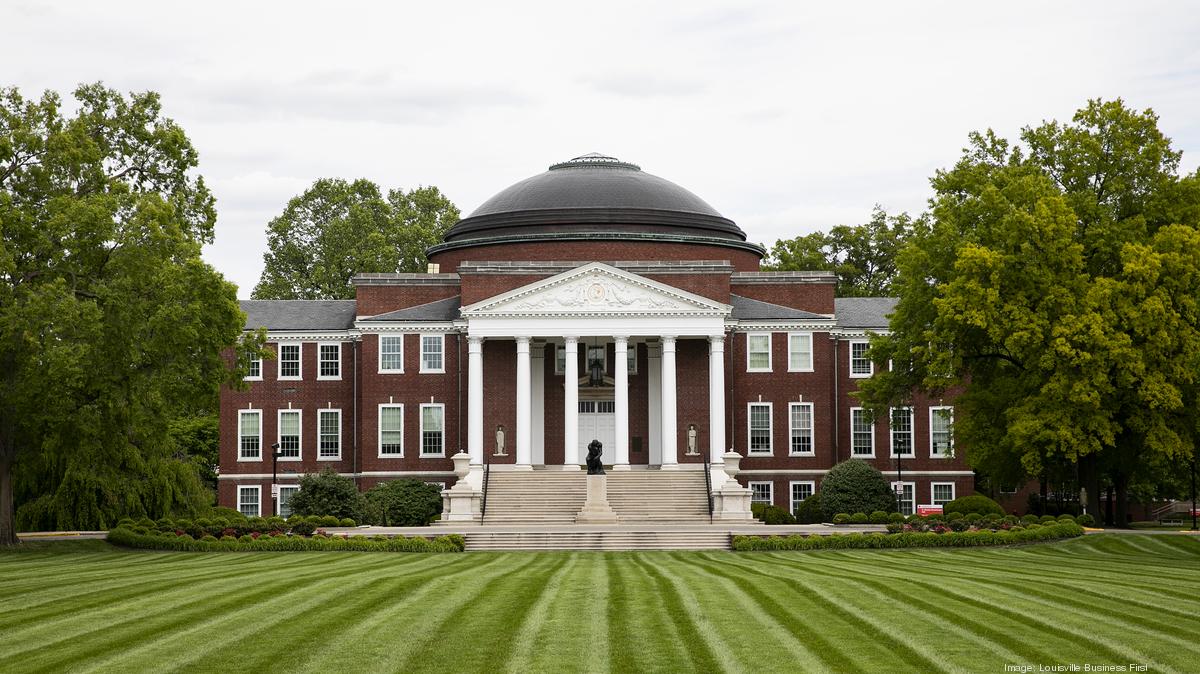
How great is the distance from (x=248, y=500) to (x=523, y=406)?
13.8m

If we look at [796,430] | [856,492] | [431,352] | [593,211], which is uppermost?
[593,211]

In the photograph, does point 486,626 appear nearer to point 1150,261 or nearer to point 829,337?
point 1150,261

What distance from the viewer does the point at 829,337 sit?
6150 centimetres

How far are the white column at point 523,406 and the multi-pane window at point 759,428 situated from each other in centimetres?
1014

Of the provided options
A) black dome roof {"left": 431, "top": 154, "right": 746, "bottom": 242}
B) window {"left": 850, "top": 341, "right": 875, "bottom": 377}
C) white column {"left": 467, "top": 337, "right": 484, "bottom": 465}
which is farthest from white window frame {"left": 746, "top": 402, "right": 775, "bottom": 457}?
white column {"left": 467, "top": 337, "right": 484, "bottom": 465}

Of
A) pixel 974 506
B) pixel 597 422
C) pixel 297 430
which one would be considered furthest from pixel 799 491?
pixel 297 430

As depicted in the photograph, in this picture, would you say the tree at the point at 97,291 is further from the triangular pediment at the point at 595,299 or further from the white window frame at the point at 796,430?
the white window frame at the point at 796,430

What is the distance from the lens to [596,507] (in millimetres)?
50312

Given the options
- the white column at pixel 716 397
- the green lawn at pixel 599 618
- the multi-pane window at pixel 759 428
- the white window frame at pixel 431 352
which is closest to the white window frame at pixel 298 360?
the white window frame at pixel 431 352

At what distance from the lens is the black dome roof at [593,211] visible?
64.9 metres

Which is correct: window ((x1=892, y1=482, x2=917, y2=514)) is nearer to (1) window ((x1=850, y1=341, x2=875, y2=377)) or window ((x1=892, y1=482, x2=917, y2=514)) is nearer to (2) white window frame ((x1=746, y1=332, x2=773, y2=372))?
(1) window ((x1=850, y1=341, x2=875, y2=377))

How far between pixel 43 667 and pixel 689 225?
168 feet

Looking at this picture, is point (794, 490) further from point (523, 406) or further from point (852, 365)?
point (523, 406)

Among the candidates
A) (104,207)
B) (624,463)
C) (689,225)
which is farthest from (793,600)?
(689,225)
